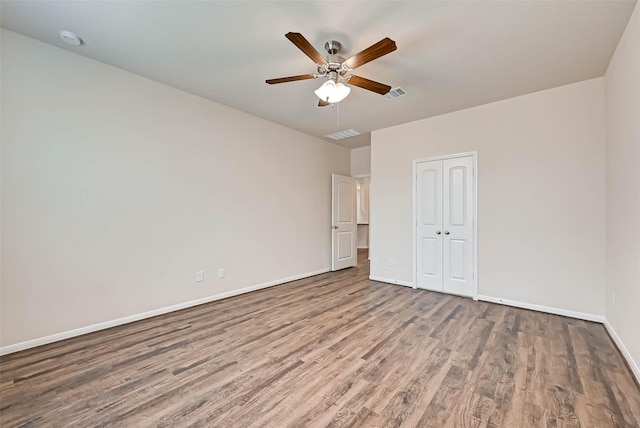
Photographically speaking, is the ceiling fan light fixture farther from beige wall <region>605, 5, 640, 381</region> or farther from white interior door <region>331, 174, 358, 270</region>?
white interior door <region>331, 174, 358, 270</region>

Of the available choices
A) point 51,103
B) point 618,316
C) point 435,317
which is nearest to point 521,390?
point 435,317

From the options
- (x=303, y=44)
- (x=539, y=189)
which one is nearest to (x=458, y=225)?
(x=539, y=189)

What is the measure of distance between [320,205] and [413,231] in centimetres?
198

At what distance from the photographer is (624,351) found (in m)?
2.32

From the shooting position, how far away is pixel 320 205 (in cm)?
563

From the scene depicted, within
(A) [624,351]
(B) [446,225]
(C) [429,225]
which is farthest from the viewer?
(C) [429,225]

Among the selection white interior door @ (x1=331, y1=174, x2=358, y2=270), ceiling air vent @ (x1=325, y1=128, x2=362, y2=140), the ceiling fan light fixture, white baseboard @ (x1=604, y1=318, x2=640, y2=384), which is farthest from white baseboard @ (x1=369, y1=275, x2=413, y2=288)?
the ceiling fan light fixture

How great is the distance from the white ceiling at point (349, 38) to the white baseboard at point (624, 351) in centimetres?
273

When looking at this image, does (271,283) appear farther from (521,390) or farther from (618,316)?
(618,316)

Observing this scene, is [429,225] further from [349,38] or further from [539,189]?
[349,38]

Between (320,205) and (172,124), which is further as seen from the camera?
(320,205)

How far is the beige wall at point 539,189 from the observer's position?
3.11 meters

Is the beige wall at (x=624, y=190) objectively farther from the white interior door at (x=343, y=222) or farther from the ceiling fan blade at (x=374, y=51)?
the white interior door at (x=343, y=222)

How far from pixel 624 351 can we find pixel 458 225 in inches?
83.4
